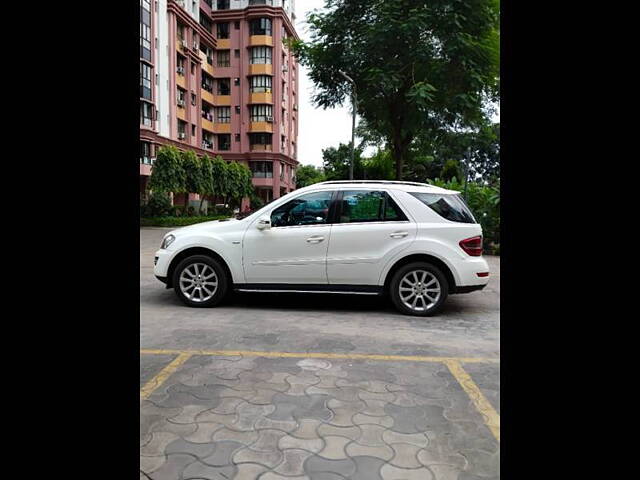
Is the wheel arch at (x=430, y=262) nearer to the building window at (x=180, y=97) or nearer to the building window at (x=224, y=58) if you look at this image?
the building window at (x=180, y=97)

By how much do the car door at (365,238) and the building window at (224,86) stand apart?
4603 cm

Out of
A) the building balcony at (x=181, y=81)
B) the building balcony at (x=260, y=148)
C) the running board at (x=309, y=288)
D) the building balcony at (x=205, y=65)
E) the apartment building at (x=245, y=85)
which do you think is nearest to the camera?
the running board at (x=309, y=288)

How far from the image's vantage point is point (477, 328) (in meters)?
5.27

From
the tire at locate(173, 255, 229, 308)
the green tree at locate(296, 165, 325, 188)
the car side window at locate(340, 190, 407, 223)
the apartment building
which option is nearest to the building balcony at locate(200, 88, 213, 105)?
the apartment building

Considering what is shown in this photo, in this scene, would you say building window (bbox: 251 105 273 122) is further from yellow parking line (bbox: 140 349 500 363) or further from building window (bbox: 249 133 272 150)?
yellow parking line (bbox: 140 349 500 363)

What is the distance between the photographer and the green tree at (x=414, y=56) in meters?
12.1

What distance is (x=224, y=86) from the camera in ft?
158

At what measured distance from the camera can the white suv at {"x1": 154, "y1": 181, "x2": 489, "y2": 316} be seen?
5555mm

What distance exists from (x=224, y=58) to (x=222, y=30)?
282 centimetres

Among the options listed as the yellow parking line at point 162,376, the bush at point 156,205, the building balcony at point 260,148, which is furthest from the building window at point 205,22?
the yellow parking line at point 162,376

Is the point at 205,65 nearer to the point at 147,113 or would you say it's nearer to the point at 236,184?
the point at 147,113

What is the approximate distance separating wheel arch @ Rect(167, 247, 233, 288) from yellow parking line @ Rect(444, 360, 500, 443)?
120 inches
